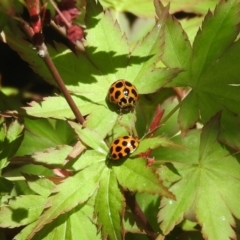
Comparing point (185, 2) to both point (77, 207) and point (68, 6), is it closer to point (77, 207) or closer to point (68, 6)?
point (68, 6)

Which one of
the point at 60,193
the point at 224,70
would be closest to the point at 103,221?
the point at 60,193

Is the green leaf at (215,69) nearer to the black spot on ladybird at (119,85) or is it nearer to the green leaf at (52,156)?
the black spot on ladybird at (119,85)

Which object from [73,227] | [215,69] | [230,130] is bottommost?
[73,227]

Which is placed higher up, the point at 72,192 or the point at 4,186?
the point at 72,192

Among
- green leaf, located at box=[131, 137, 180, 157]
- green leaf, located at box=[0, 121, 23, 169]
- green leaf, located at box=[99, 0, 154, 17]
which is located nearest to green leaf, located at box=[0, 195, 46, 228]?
green leaf, located at box=[0, 121, 23, 169]

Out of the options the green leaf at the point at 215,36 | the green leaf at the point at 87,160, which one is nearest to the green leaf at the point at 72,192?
the green leaf at the point at 87,160

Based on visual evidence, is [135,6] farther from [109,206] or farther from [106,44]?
[109,206]

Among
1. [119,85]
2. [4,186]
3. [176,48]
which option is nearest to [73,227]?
[4,186]
